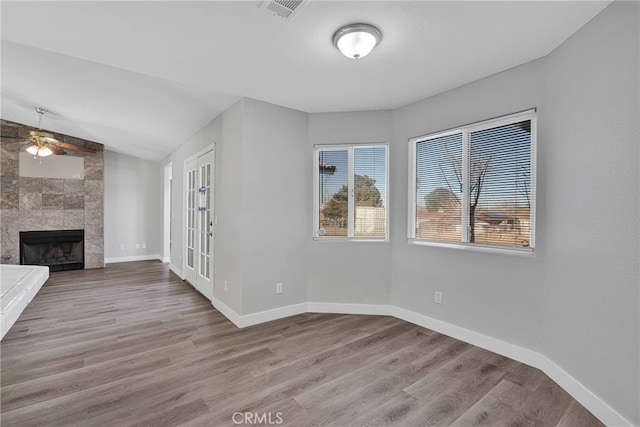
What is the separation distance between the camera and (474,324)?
2.94 meters

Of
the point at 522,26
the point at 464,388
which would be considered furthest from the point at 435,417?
the point at 522,26

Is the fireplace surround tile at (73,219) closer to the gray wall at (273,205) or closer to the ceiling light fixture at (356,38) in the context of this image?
the gray wall at (273,205)

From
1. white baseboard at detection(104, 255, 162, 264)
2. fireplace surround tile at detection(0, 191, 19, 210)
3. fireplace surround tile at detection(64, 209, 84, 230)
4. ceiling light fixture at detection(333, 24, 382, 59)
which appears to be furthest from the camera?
white baseboard at detection(104, 255, 162, 264)

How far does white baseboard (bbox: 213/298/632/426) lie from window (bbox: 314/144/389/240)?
0.90 meters

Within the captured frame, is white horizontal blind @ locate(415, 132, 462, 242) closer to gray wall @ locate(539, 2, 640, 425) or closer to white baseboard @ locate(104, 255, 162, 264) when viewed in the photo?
gray wall @ locate(539, 2, 640, 425)

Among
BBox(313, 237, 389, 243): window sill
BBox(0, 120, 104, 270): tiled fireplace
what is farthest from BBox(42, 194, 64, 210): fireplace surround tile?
BBox(313, 237, 389, 243): window sill

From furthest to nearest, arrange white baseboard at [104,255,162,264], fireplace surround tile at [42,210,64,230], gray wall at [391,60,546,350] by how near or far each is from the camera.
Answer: white baseboard at [104,255,162,264], fireplace surround tile at [42,210,64,230], gray wall at [391,60,546,350]

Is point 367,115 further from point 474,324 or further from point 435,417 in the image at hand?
point 435,417

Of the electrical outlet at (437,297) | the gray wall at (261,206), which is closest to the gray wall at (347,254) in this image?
the gray wall at (261,206)

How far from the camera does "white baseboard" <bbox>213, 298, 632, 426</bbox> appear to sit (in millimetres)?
1955

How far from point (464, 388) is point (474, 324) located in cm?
86

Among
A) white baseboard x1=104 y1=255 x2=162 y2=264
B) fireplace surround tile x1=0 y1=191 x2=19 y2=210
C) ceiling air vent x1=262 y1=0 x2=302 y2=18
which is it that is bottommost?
white baseboard x1=104 y1=255 x2=162 y2=264

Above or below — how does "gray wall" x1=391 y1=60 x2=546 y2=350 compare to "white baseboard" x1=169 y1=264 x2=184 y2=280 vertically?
above

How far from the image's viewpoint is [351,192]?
383 cm
